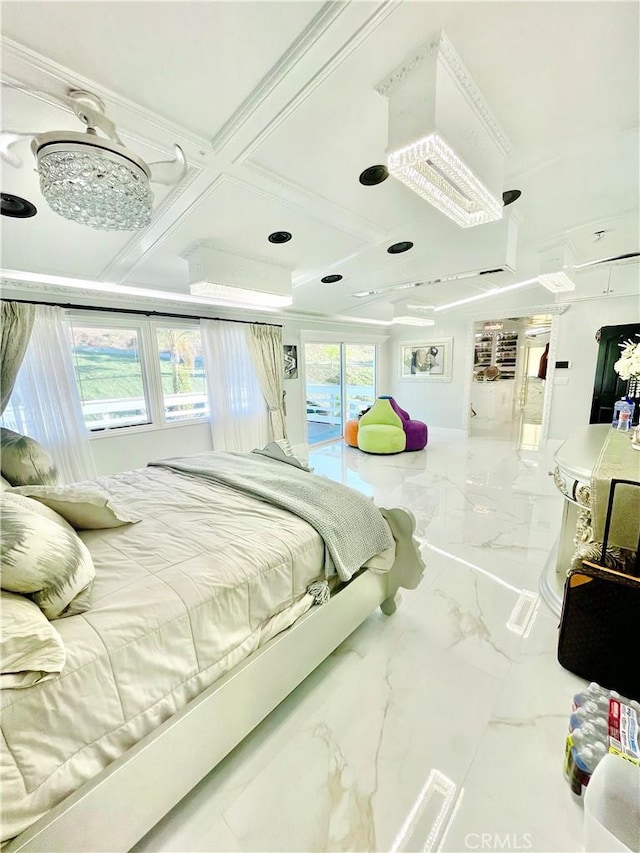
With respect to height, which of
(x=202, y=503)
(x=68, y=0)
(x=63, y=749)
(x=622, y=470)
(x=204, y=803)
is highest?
(x=68, y=0)

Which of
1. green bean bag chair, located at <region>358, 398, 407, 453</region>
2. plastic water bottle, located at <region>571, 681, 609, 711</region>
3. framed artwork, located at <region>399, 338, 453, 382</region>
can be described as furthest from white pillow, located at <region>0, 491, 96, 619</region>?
framed artwork, located at <region>399, 338, 453, 382</region>

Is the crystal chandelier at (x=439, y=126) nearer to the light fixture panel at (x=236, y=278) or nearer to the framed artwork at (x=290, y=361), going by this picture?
the light fixture panel at (x=236, y=278)

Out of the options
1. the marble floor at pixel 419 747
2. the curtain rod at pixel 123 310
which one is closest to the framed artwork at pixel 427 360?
the curtain rod at pixel 123 310

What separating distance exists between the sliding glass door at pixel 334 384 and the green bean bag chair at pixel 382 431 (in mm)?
973

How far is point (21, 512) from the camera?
1093mm

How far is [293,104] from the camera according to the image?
1384 mm

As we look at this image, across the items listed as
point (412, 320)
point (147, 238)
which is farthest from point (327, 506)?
point (412, 320)

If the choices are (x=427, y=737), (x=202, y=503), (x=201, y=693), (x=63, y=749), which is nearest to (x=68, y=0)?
(x=202, y=503)

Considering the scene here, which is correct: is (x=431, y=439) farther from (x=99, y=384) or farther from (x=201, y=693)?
(x=201, y=693)

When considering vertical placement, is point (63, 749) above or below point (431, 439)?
above

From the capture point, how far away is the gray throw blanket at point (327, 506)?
1.61 metres

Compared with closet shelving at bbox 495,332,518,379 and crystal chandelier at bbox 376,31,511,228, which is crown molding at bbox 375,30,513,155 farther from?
closet shelving at bbox 495,332,518,379

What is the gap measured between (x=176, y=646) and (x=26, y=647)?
0.41m

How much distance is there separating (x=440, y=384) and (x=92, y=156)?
6.75 metres
